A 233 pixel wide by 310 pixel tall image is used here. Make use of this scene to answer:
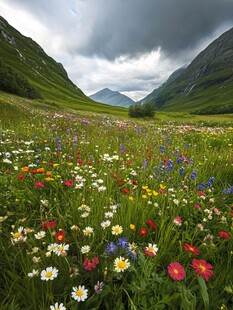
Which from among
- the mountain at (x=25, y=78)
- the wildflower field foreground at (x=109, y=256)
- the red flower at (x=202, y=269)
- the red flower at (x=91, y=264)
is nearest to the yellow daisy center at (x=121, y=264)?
the wildflower field foreground at (x=109, y=256)

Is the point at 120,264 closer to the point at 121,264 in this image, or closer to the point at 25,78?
the point at 121,264

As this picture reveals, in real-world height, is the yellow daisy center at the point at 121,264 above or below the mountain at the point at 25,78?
below

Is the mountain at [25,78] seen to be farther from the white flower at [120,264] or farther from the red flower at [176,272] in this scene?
the red flower at [176,272]

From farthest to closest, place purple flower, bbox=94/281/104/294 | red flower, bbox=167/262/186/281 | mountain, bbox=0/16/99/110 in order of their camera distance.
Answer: mountain, bbox=0/16/99/110 < purple flower, bbox=94/281/104/294 < red flower, bbox=167/262/186/281

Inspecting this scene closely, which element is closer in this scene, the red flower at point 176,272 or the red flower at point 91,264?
the red flower at point 176,272

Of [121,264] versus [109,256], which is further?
[109,256]

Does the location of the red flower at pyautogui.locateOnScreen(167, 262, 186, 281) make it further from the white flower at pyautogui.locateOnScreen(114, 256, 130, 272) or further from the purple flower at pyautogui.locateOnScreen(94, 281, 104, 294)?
the purple flower at pyautogui.locateOnScreen(94, 281, 104, 294)

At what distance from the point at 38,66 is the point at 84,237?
143 metres

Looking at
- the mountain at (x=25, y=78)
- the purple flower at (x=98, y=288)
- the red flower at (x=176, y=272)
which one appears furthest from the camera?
the mountain at (x=25, y=78)

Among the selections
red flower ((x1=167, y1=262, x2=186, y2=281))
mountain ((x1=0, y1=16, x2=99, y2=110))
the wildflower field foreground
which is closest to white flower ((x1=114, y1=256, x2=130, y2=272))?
the wildflower field foreground

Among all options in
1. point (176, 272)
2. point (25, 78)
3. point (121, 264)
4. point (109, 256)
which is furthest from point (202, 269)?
point (25, 78)

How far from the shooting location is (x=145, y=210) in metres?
2.40

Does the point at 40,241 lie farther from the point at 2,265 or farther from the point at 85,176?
the point at 85,176

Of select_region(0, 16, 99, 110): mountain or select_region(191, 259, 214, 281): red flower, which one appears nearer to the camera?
select_region(191, 259, 214, 281): red flower
